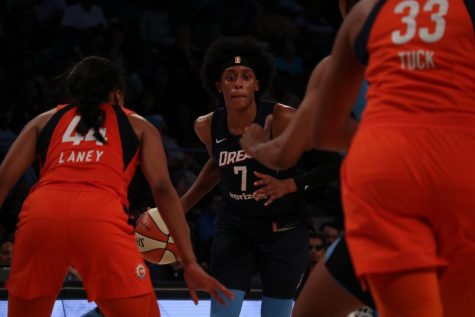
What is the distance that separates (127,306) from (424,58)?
5.78 ft

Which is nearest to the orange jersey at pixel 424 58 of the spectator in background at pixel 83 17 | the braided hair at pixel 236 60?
the braided hair at pixel 236 60

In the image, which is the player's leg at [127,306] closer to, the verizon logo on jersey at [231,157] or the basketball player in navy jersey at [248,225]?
the basketball player in navy jersey at [248,225]

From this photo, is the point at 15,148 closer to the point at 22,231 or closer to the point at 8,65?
the point at 22,231

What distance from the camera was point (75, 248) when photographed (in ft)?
11.6

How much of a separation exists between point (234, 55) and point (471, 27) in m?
3.00

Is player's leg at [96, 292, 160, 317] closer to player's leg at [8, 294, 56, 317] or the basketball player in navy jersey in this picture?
player's leg at [8, 294, 56, 317]

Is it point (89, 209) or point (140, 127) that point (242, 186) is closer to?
point (140, 127)

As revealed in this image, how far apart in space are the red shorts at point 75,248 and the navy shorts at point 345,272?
111 centimetres

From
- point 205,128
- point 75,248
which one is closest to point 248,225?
point 205,128

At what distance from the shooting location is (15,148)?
3.72 meters

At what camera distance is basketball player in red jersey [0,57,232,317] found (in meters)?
3.54

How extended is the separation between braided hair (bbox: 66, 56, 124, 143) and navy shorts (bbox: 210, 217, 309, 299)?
1.19m

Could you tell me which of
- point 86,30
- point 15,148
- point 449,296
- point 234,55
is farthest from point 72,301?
point 86,30

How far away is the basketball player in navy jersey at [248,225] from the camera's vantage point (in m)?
4.71
